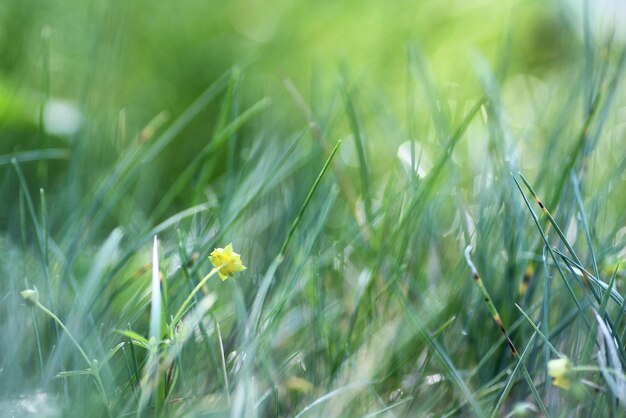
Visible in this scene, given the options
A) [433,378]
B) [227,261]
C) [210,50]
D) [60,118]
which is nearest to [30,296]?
[227,261]

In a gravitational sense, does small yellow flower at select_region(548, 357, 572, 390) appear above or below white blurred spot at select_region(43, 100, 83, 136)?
below

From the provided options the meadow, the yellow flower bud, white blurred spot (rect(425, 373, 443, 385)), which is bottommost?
white blurred spot (rect(425, 373, 443, 385))

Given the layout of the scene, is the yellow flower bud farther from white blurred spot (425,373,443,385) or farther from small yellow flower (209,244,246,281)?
white blurred spot (425,373,443,385)

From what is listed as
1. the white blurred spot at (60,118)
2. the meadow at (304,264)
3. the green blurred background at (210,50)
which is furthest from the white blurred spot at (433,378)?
the white blurred spot at (60,118)

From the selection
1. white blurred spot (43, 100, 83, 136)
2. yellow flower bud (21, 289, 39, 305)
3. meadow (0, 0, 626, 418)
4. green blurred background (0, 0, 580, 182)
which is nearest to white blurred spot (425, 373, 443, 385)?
meadow (0, 0, 626, 418)

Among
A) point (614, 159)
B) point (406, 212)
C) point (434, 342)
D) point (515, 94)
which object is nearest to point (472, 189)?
point (614, 159)

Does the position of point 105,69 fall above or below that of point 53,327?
above

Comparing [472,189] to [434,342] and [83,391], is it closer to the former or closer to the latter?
[434,342]
